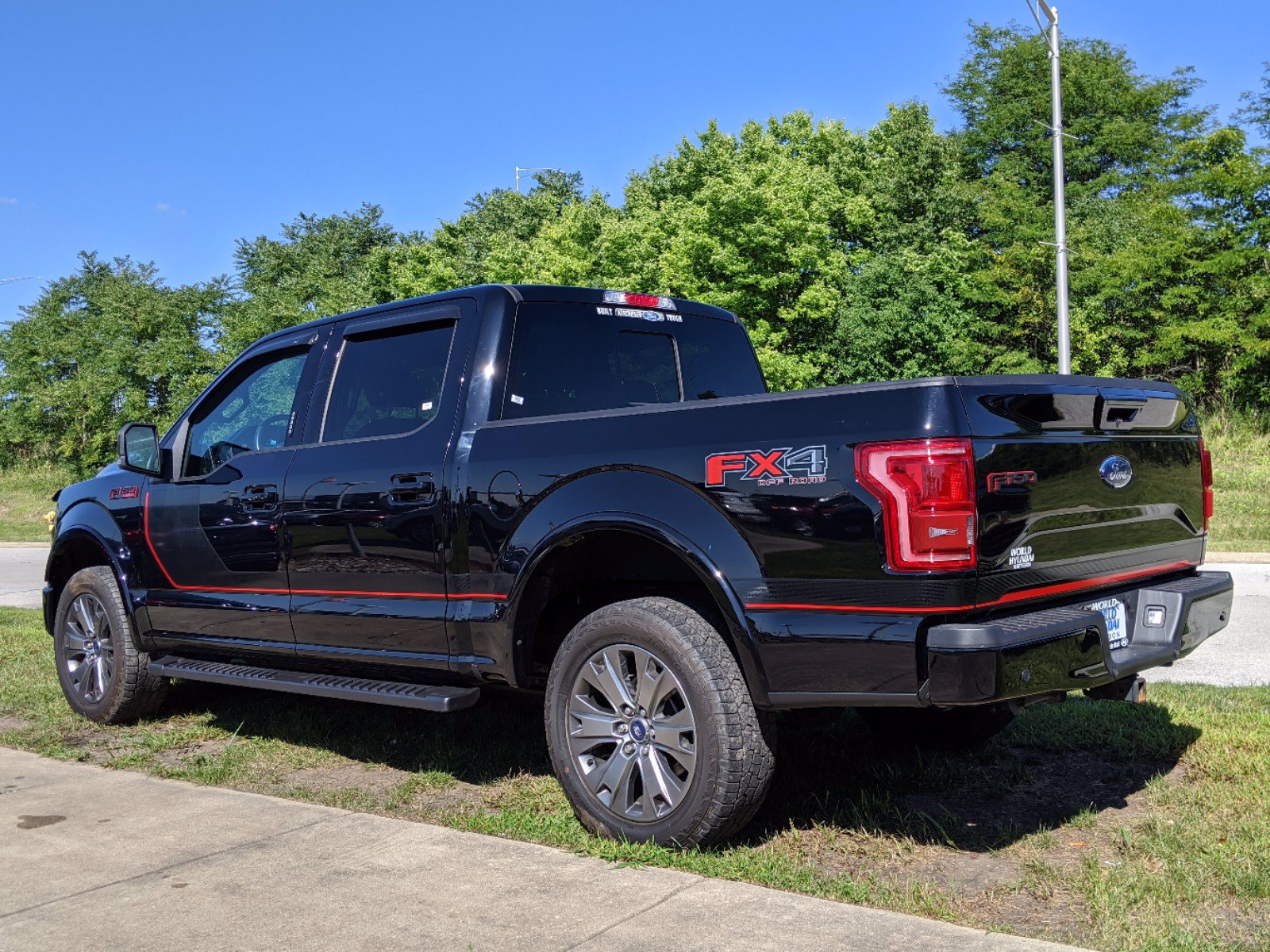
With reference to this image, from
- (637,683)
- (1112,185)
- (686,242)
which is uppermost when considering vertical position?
(1112,185)

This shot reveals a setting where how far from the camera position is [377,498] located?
4.83 metres

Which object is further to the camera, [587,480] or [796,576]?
[587,480]

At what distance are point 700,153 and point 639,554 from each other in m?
36.0

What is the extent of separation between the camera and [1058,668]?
11.5 feet

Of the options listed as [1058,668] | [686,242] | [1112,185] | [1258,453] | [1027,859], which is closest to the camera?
[1058,668]

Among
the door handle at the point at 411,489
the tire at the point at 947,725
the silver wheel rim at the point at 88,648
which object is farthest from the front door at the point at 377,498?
the tire at the point at 947,725

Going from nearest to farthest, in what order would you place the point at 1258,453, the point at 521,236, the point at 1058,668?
the point at 1058,668 < the point at 1258,453 < the point at 521,236

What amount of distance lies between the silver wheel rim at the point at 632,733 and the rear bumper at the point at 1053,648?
959mm

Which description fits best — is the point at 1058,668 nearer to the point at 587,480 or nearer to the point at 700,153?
the point at 587,480

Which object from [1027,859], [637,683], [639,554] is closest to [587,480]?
[639,554]

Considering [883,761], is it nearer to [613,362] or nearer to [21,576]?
[613,362]

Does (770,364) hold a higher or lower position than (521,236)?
lower

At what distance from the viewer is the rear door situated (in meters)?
3.42

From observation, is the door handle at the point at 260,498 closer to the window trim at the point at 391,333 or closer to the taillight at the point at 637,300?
the window trim at the point at 391,333
